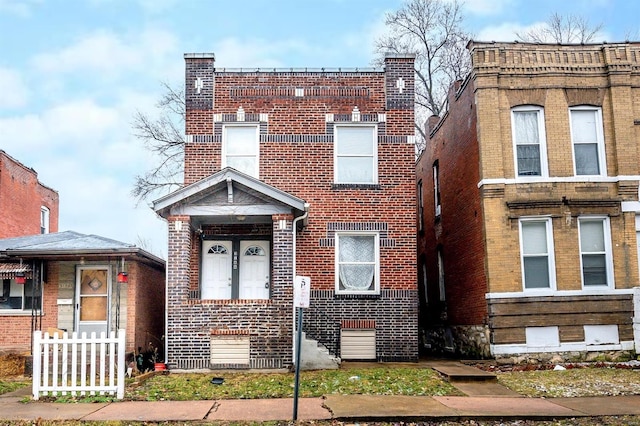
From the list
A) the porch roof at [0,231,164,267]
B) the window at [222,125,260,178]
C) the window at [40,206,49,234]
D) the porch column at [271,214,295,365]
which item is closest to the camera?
the porch column at [271,214,295,365]

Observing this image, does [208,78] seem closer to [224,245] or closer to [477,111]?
[224,245]

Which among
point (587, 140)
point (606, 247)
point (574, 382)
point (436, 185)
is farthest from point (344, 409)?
point (436, 185)

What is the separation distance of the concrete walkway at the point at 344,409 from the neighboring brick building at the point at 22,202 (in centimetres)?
1520

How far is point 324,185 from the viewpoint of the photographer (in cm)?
1681

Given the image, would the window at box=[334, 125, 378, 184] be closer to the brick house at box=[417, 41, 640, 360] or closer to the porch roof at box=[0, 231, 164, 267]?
the brick house at box=[417, 41, 640, 360]

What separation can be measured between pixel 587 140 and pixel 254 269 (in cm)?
930

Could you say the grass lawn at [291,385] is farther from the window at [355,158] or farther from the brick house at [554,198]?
the window at [355,158]

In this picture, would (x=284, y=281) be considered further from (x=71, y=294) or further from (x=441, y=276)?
(x=441, y=276)

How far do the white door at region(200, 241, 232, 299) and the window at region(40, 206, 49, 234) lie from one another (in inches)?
616

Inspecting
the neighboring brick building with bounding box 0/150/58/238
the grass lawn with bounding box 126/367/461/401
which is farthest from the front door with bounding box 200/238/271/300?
the neighboring brick building with bounding box 0/150/58/238

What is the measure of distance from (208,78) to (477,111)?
7.10 m

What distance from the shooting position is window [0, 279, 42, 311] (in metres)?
15.8

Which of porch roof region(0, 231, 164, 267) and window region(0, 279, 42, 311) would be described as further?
window region(0, 279, 42, 311)

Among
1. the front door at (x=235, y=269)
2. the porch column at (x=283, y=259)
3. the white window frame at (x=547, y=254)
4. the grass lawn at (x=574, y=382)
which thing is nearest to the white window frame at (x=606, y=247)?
the white window frame at (x=547, y=254)
